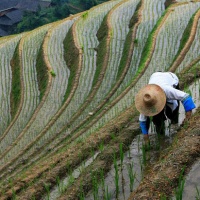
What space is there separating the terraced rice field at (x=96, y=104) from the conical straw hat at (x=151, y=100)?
0.53 meters

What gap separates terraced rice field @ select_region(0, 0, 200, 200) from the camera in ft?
14.7

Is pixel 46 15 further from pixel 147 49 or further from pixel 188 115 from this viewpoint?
pixel 188 115

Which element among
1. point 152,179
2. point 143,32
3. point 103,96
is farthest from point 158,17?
point 152,179

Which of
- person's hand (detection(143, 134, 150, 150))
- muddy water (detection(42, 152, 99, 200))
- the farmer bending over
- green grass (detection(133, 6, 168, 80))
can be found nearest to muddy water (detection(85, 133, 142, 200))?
person's hand (detection(143, 134, 150, 150))

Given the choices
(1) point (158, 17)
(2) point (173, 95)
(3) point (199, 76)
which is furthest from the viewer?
(1) point (158, 17)

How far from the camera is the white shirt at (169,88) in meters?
4.52

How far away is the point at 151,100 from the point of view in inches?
171

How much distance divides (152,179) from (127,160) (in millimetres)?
943

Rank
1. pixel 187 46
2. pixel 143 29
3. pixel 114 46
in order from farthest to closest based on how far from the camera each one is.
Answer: pixel 143 29 → pixel 114 46 → pixel 187 46

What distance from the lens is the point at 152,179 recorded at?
13.3 ft

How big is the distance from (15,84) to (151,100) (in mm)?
10054

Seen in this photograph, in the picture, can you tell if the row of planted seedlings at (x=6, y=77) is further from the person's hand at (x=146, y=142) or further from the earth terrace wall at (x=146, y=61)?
the person's hand at (x=146, y=142)

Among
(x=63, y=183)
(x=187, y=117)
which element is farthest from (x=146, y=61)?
(x=63, y=183)

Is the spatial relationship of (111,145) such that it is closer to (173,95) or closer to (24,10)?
(173,95)
